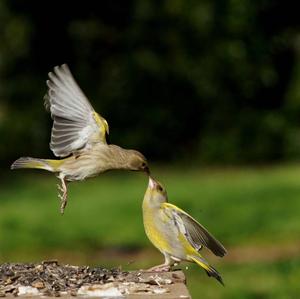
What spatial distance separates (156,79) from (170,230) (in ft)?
58.2

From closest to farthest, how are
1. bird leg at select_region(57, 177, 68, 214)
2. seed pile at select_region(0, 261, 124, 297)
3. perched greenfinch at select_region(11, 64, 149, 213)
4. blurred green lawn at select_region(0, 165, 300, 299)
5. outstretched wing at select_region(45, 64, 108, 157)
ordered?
seed pile at select_region(0, 261, 124, 297) → bird leg at select_region(57, 177, 68, 214) → perched greenfinch at select_region(11, 64, 149, 213) → outstretched wing at select_region(45, 64, 108, 157) → blurred green lawn at select_region(0, 165, 300, 299)

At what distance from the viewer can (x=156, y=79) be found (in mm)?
23422

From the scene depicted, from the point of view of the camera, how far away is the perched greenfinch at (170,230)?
5789 mm

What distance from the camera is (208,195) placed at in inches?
657

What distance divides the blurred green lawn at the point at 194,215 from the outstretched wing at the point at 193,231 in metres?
4.45

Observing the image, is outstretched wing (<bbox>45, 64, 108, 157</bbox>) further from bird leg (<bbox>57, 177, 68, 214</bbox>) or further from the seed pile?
the seed pile

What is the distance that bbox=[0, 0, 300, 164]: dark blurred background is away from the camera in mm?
22578

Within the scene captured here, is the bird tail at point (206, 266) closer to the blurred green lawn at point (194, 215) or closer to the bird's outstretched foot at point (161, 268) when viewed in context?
the bird's outstretched foot at point (161, 268)

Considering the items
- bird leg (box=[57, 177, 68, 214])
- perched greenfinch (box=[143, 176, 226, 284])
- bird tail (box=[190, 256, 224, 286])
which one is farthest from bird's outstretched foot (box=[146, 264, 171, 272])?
bird leg (box=[57, 177, 68, 214])

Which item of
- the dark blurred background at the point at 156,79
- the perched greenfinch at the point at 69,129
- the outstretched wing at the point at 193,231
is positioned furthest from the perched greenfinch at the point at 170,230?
the dark blurred background at the point at 156,79

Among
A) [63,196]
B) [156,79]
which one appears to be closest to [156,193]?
[63,196]

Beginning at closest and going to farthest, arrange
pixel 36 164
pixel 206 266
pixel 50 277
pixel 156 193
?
pixel 50 277
pixel 206 266
pixel 156 193
pixel 36 164

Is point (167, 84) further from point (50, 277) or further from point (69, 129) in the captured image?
point (50, 277)

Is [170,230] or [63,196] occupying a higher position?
[63,196]
